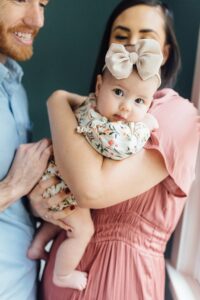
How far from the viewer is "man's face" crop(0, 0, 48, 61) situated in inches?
54.5

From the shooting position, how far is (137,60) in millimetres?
1078

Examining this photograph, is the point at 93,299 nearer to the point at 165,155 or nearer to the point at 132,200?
the point at 132,200

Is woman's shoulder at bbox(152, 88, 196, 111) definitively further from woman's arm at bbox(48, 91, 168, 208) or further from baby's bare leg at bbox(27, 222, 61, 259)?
baby's bare leg at bbox(27, 222, 61, 259)

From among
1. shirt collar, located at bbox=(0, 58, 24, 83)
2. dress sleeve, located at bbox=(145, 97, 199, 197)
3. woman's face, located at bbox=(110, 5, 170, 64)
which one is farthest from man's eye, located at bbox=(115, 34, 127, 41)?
shirt collar, located at bbox=(0, 58, 24, 83)

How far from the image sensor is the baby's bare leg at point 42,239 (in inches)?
52.7

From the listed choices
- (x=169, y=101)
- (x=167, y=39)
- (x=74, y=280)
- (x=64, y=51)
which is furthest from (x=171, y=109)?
(x=64, y=51)

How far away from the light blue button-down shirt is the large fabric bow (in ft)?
1.28

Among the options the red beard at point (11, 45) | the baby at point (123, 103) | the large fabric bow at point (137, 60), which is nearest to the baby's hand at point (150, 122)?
the baby at point (123, 103)

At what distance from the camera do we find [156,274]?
1271 mm

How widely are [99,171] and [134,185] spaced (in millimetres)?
100

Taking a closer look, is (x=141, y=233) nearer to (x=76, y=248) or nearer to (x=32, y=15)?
(x=76, y=248)

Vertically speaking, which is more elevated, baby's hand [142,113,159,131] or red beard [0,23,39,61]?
A: red beard [0,23,39,61]

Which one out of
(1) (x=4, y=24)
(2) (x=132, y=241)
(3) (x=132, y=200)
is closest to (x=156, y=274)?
(2) (x=132, y=241)

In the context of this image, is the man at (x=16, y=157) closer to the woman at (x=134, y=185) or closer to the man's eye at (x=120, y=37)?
the woman at (x=134, y=185)
